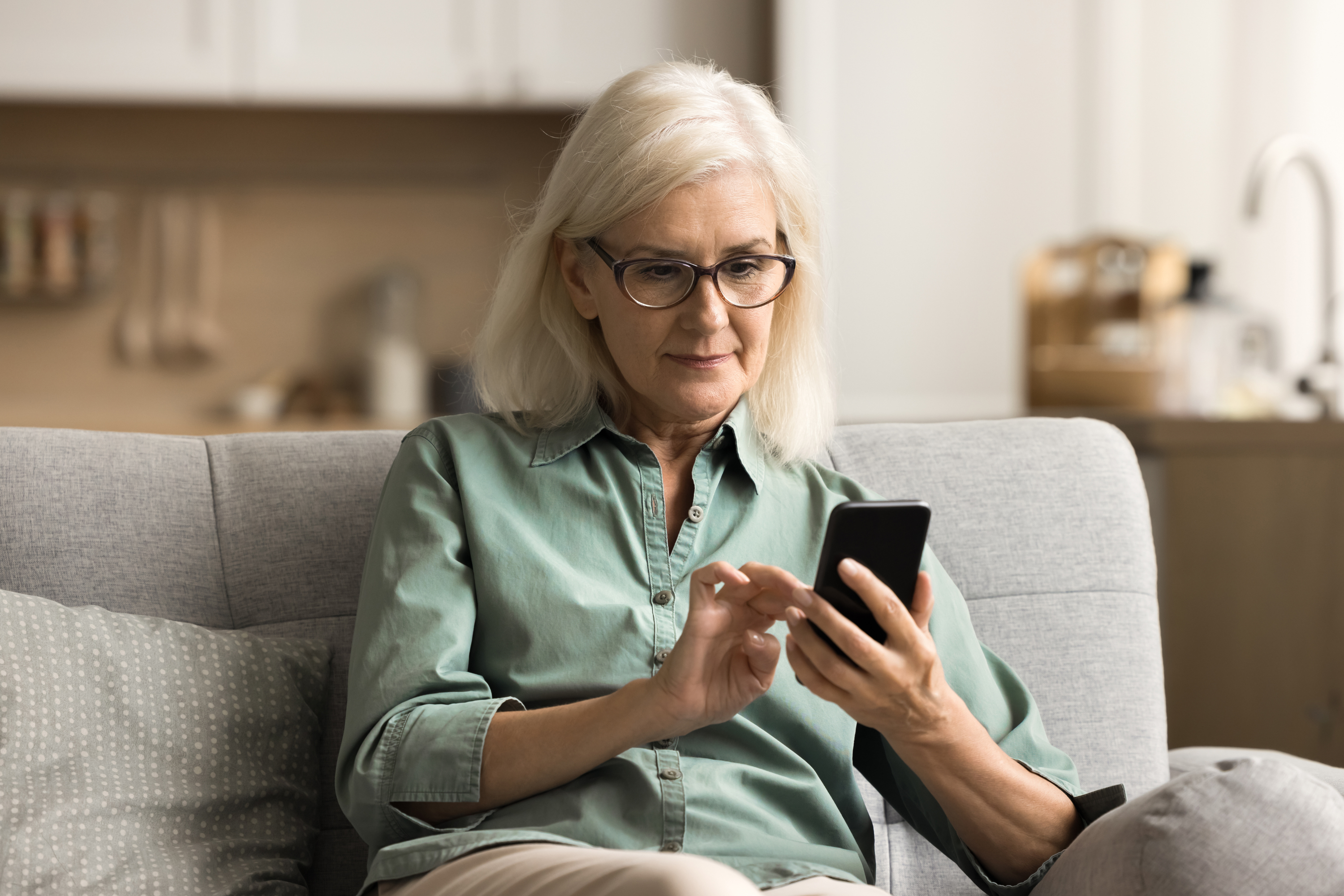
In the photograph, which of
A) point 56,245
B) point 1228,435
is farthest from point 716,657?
point 56,245

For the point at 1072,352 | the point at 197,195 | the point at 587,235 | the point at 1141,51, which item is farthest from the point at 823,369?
the point at 197,195

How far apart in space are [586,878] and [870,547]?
1.01ft

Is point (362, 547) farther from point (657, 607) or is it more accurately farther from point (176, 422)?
point (176, 422)

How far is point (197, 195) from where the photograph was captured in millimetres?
3449

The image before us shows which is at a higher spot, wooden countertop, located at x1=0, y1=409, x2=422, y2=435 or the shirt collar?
the shirt collar

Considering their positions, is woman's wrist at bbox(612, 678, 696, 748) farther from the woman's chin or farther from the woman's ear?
the woman's ear

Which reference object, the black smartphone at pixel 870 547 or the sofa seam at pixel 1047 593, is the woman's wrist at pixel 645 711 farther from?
the sofa seam at pixel 1047 593

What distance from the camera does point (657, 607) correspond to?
1082 mm

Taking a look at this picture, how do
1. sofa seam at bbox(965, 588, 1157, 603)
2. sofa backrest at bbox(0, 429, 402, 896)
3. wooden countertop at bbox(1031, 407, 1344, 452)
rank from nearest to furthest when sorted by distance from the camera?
sofa backrest at bbox(0, 429, 402, 896), sofa seam at bbox(965, 588, 1157, 603), wooden countertop at bbox(1031, 407, 1344, 452)

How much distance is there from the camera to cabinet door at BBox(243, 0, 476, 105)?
3150 mm

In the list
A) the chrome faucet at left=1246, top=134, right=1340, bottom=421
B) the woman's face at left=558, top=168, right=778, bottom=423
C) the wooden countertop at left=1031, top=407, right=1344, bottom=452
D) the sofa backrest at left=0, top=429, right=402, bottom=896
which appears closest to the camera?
the woman's face at left=558, top=168, right=778, bottom=423

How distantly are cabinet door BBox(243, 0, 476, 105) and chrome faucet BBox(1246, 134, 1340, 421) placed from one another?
197 centimetres

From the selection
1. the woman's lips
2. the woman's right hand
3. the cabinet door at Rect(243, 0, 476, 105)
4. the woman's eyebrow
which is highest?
the cabinet door at Rect(243, 0, 476, 105)

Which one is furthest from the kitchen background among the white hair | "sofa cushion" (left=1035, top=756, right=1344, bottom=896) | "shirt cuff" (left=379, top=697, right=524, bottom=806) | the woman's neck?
"shirt cuff" (left=379, top=697, right=524, bottom=806)
